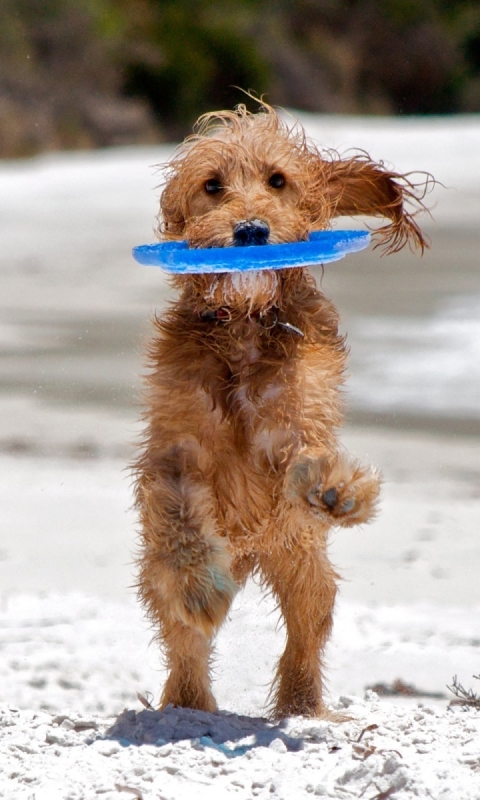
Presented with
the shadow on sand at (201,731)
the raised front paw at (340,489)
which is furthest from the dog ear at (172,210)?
the shadow on sand at (201,731)

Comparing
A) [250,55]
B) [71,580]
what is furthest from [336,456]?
[250,55]

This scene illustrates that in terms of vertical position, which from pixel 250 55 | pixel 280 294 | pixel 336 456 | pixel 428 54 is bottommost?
pixel 336 456

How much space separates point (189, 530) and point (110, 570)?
2.23 metres

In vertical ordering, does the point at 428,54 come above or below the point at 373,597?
above

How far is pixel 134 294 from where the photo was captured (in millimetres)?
12797

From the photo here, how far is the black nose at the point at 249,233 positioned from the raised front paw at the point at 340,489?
2.26 ft

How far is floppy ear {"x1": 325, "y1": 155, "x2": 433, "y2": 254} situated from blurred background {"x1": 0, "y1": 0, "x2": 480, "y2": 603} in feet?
0.76

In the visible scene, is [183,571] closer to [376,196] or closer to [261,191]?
[261,191]

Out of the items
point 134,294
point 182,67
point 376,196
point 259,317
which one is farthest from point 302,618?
point 182,67

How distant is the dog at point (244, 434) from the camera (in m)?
3.79

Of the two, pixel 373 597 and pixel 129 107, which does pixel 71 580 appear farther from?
pixel 129 107

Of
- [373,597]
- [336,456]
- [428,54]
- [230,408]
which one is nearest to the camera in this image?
[336,456]

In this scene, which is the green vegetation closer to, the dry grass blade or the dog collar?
the dog collar

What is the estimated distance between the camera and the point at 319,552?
4.32 m
